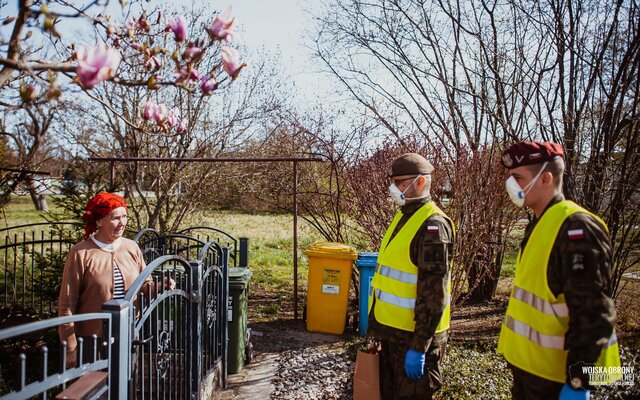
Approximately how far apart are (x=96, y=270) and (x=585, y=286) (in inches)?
112

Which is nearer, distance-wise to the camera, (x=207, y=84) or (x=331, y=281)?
(x=207, y=84)

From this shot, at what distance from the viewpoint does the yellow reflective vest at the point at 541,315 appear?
2.14 meters

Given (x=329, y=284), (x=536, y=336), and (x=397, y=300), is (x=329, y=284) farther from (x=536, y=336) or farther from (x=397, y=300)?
(x=536, y=336)

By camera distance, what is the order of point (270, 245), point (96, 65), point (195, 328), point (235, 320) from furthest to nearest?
point (270, 245)
point (235, 320)
point (195, 328)
point (96, 65)

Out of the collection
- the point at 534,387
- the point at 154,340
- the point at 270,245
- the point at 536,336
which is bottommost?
the point at 270,245

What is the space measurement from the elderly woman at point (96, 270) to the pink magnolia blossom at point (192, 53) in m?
1.78

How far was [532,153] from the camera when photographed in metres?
2.42

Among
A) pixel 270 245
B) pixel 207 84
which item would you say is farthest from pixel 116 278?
pixel 270 245

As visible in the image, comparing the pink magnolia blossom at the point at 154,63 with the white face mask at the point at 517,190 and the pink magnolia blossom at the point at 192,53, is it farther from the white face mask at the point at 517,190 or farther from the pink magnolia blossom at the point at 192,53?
the white face mask at the point at 517,190

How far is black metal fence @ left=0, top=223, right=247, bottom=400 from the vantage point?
189 cm

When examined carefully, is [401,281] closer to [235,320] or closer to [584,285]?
[584,285]

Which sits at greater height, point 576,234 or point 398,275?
point 576,234

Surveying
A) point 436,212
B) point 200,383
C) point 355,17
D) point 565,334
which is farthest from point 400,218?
point 355,17

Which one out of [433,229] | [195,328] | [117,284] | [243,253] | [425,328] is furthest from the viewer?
[243,253]
